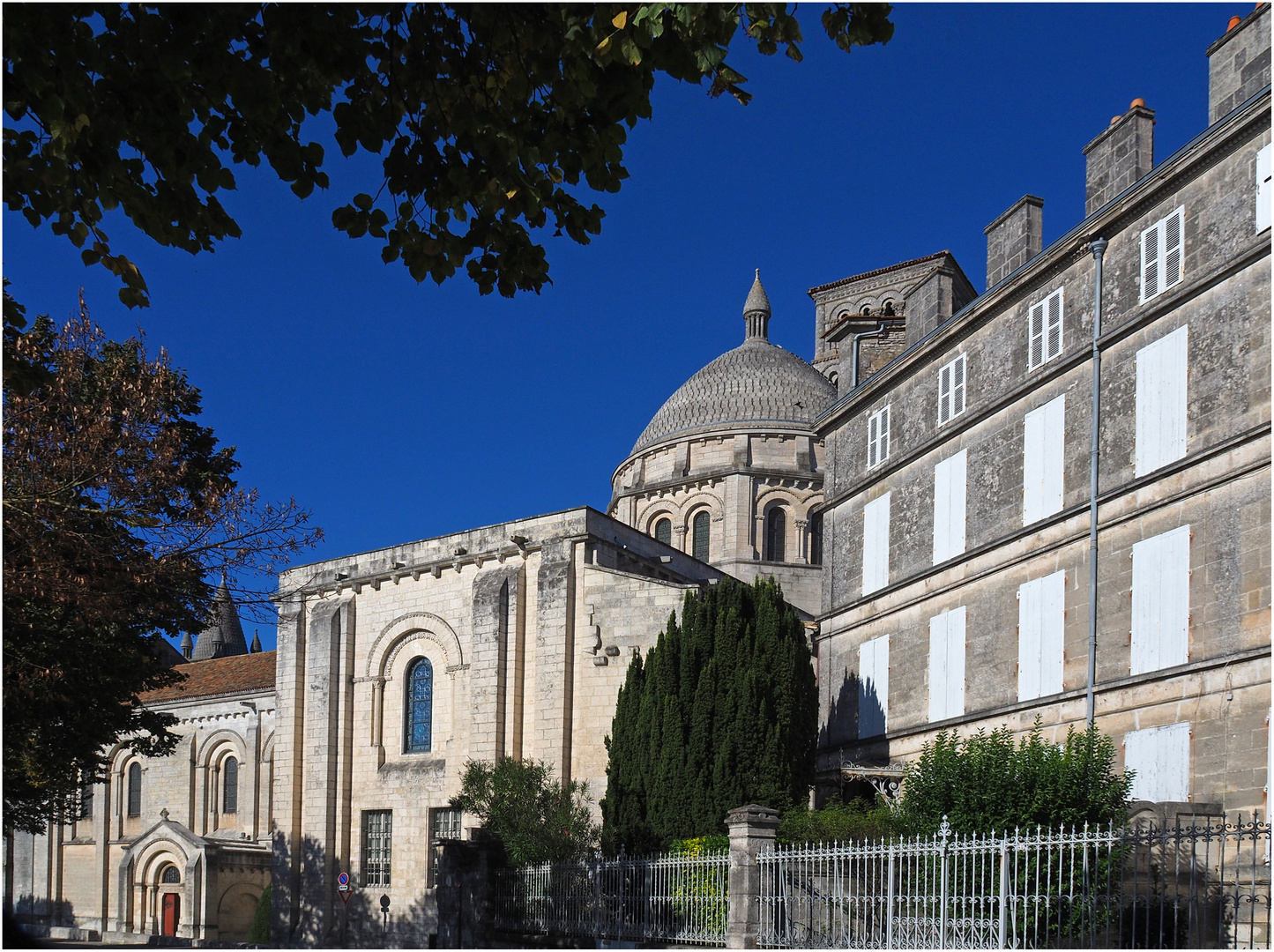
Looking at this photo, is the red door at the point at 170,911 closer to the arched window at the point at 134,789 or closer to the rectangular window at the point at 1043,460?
the arched window at the point at 134,789

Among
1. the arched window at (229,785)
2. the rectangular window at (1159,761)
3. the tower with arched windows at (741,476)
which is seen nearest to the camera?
the rectangular window at (1159,761)

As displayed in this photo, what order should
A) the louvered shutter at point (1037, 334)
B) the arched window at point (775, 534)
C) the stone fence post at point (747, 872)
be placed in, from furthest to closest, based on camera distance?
the arched window at point (775, 534) < the louvered shutter at point (1037, 334) < the stone fence post at point (747, 872)

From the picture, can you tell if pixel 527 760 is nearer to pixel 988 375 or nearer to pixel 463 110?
pixel 988 375

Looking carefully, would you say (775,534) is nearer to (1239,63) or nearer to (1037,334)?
(1037,334)

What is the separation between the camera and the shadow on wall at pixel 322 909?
28.7 meters

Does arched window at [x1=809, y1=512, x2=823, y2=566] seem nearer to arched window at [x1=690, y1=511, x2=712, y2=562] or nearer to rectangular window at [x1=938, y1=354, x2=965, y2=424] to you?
arched window at [x1=690, y1=511, x2=712, y2=562]

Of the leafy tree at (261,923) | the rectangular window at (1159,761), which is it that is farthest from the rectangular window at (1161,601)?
the leafy tree at (261,923)

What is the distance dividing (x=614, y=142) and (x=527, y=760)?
775 inches

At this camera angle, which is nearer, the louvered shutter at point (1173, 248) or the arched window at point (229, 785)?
the louvered shutter at point (1173, 248)

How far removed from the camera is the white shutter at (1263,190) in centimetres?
1614

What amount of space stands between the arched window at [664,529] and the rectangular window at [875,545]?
17.2m

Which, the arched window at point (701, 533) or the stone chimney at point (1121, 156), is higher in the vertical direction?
the stone chimney at point (1121, 156)

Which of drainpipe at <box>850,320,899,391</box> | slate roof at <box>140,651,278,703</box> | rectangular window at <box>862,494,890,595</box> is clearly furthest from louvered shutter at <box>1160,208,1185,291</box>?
slate roof at <box>140,651,278,703</box>

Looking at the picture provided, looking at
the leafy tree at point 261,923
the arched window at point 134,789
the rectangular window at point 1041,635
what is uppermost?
the rectangular window at point 1041,635
